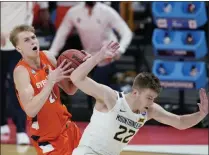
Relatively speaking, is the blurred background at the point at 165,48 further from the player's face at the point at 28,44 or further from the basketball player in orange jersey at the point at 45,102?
the player's face at the point at 28,44

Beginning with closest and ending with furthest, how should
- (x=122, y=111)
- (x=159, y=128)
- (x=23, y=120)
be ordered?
(x=122, y=111) → (x=23, y=120) → (x=159, y=128)

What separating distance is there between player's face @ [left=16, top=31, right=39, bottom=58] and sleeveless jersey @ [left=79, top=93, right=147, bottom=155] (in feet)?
2.79

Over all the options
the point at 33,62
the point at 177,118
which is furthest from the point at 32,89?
the point at 177,118

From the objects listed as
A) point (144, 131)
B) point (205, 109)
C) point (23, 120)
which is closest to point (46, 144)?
point (205, 109)

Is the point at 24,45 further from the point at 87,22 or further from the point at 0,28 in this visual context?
the point at 87,22

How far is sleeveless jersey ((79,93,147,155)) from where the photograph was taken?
5.47m

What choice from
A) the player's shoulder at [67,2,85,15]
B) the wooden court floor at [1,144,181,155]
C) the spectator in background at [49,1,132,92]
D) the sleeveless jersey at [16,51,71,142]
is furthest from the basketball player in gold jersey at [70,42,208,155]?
the player's shoulder at [67,2,85,15]

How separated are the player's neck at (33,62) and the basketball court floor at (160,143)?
2376mm

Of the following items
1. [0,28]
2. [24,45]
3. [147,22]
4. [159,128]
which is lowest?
[159,128]

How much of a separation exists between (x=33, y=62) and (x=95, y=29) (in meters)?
3.34

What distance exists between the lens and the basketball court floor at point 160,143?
8.34 meters

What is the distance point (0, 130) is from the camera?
9.09 meters

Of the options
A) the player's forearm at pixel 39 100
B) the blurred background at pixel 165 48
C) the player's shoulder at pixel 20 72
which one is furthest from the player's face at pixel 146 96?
the blurred background at pixel 165 48

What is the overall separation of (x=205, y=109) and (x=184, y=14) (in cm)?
346
